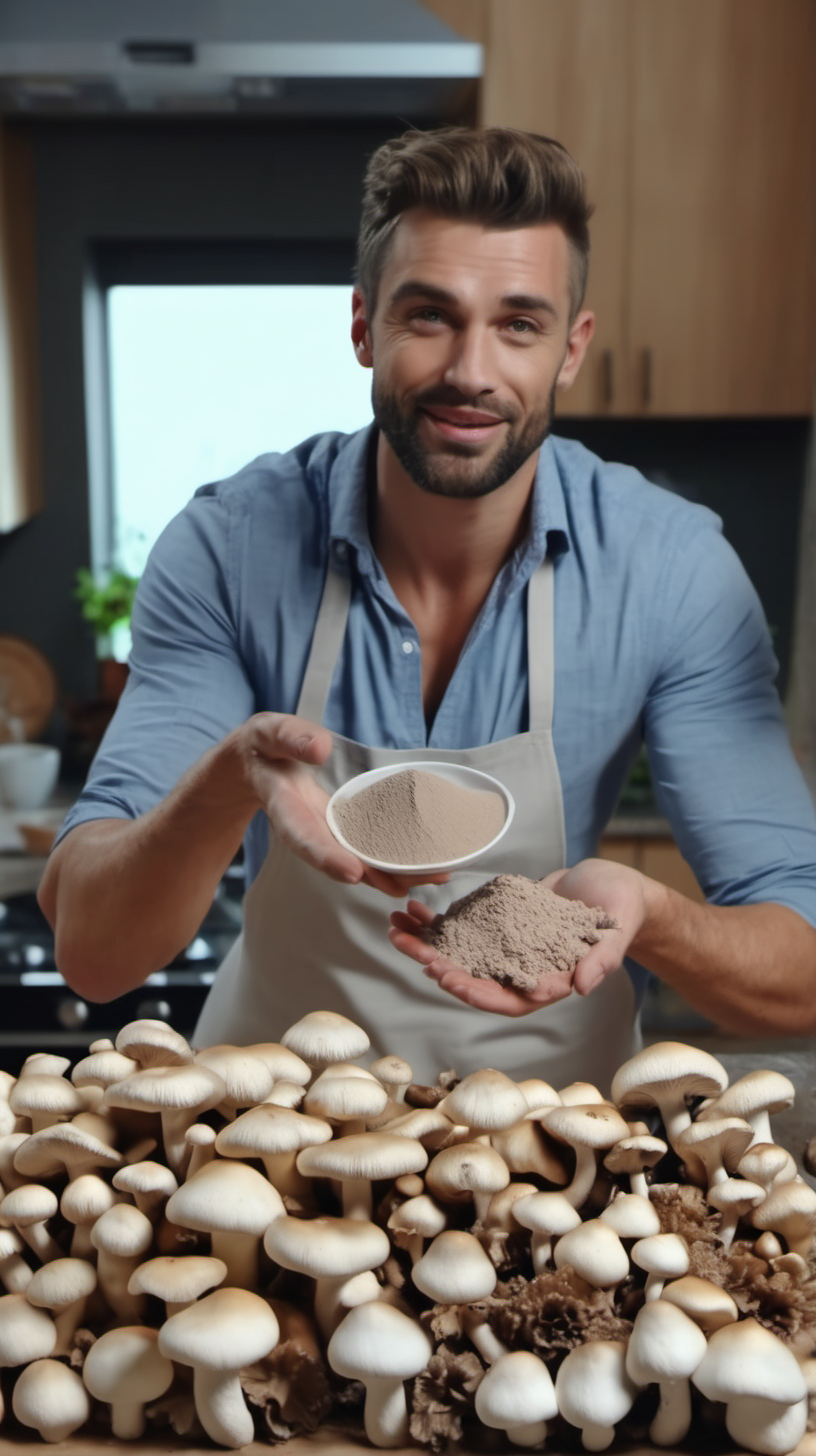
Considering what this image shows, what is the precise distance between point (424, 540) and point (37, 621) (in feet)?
6.29

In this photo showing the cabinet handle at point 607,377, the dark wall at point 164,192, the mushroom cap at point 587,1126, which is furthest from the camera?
the dark wall at point 164,192

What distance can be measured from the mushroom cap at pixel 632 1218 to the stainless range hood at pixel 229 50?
2.16m

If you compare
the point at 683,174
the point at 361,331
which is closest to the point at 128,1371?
the point at 361,331

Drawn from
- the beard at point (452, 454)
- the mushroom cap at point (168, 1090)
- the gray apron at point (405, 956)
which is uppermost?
the beard at point (452, 454)

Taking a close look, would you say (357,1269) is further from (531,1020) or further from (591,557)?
(591,557)

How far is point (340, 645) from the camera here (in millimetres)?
1436

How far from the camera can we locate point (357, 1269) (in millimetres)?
666

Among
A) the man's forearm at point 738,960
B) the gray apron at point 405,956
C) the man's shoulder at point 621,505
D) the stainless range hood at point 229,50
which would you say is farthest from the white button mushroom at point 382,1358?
the stainless range hood at point 229,50

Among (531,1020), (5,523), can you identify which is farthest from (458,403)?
(5,523)

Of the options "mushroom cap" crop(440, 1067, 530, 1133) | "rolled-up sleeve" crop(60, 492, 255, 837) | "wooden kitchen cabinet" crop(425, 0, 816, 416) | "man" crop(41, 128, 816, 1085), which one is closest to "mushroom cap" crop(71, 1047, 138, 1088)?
"mushroom cap" crop(440, 1067, 530, 1133)

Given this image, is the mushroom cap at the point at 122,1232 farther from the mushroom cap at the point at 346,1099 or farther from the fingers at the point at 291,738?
the fingers at the point at 291,738

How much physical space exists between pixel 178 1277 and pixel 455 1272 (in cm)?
14

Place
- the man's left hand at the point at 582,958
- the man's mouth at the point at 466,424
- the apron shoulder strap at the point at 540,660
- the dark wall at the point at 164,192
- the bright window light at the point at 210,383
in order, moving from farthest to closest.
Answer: the bright window light at the point at 210,383 < the dark wall at the point at 164,192 < the apron shoulder strap at the point at 540,660 < the man's mouth at the point at 466,424 < the man's left hand at the point at 582,958

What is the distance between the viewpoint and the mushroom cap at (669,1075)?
2.59ft
